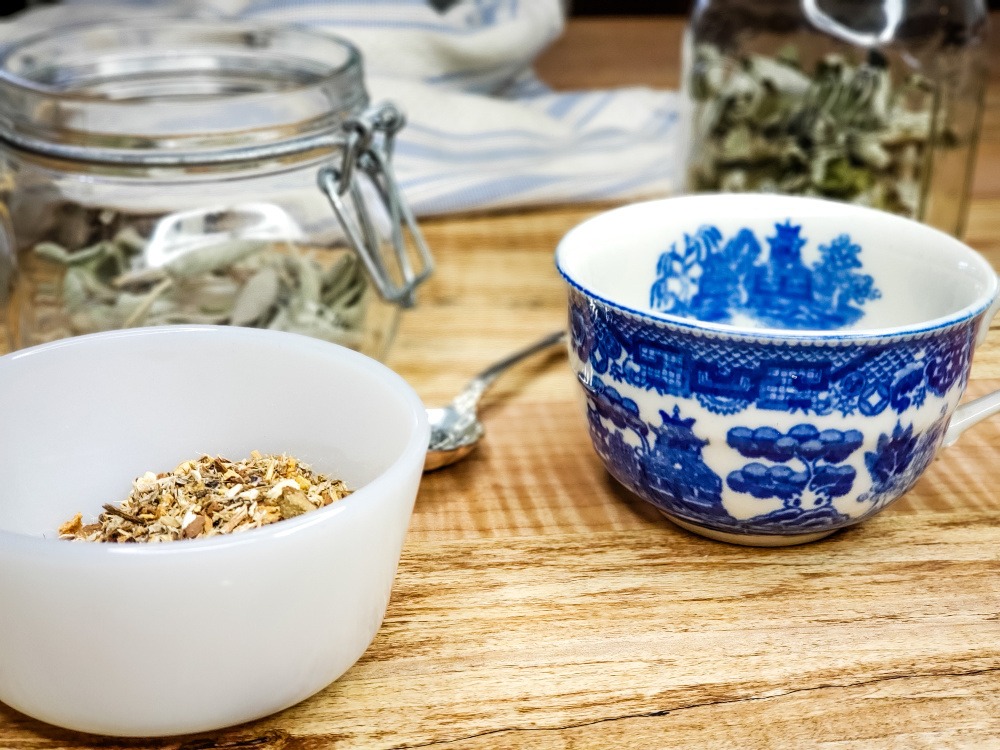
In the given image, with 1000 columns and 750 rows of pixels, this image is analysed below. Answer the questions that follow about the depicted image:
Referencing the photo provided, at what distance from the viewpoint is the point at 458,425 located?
2.01ft

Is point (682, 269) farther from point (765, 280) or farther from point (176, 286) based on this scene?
point (176, 286)

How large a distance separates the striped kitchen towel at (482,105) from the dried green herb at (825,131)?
7 centimetres

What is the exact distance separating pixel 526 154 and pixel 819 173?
271 millimetres

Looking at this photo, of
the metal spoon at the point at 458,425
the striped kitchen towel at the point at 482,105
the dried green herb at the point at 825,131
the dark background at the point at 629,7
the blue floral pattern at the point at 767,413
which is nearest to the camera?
the blue floral pattern at the point at 767,413

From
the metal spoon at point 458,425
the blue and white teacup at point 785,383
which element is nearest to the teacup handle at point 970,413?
the blue and white teacup at point 785,383

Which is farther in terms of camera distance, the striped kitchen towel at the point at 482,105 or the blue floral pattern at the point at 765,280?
the striped kitchen towel at the point at 482,105

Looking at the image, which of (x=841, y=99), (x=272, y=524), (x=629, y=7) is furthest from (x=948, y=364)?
(x=629, y=7)

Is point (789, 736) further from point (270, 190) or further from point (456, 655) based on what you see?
point (270, 190)

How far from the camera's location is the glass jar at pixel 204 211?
61cm

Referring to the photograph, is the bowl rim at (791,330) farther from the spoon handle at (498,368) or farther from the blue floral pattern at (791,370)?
the spoon handle at (498,368)

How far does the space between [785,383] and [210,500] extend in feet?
0.75

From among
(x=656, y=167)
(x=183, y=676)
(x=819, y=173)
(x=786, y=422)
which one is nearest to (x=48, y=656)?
(x=183, y=676)

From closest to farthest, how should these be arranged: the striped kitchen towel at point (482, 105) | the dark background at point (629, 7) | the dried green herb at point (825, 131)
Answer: the dried green herb at point (825, 131) → the striped kitchen towel at point (482, 105) → the dark background at point (629, 7)

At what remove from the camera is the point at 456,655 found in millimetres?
458
